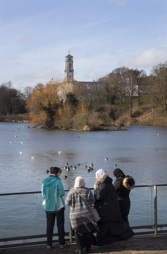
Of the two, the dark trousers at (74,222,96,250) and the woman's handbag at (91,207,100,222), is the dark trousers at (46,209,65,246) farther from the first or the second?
the woman's handbag at (91,207,100,222)

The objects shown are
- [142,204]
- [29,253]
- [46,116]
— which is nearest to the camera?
[29,253]

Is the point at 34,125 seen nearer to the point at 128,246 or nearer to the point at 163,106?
the point at 163,106

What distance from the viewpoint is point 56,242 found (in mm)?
7906

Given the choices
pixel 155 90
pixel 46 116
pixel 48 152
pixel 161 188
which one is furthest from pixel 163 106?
pixel 161 188

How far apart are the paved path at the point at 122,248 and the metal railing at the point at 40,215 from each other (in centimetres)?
29

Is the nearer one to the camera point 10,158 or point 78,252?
point 78,252

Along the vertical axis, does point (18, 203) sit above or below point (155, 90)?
below

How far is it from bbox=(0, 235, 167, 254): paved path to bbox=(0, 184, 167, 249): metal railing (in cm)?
29

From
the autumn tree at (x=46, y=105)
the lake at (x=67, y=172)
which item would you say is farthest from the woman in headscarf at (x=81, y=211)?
the autumn tree at (x=46, y=105)

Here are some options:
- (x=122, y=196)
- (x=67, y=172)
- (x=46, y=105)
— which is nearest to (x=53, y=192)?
(x=122, y=196)

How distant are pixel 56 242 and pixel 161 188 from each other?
2440 millimetres

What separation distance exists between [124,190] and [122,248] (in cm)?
110

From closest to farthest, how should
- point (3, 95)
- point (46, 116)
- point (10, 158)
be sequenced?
1. point (10, 158)
2. point (46, 116)
3. point (3, 95)

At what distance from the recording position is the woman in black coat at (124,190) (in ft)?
25.5
